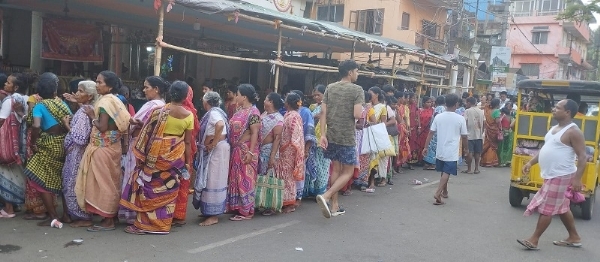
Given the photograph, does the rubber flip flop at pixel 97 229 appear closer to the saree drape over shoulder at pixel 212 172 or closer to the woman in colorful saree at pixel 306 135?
the saree drape over shoulder at pixel 212 172

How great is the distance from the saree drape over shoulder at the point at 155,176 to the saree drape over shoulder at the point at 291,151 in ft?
4.65

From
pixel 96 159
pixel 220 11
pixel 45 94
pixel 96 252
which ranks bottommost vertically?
pixel 96 252

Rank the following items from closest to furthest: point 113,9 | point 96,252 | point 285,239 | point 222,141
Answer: point 96,252
point 285,239
point 222,141
point 113,9

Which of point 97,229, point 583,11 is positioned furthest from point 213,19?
point 583,11

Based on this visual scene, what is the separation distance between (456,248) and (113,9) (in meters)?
8.01

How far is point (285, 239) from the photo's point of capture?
4973 millimetres

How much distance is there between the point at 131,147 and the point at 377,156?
4231 mm

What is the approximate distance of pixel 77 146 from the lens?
16.0 feet

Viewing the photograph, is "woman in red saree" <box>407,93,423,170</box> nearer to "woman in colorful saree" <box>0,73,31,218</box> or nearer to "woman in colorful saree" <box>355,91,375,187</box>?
"woman in colorful saree" <box>355,91,375,187</box>

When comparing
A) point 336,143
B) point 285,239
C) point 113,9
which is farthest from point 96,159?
point 113,9

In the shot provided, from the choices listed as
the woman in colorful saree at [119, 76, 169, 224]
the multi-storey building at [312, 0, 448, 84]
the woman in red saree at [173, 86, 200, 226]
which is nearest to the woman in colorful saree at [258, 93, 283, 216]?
the woman in red saree at [173, 86, 200, 226]

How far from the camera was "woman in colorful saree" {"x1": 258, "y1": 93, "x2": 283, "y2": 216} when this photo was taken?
5.70 metres

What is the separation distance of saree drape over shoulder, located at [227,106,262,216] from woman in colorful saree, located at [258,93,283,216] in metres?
0.18

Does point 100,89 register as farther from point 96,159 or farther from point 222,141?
point 222,141
